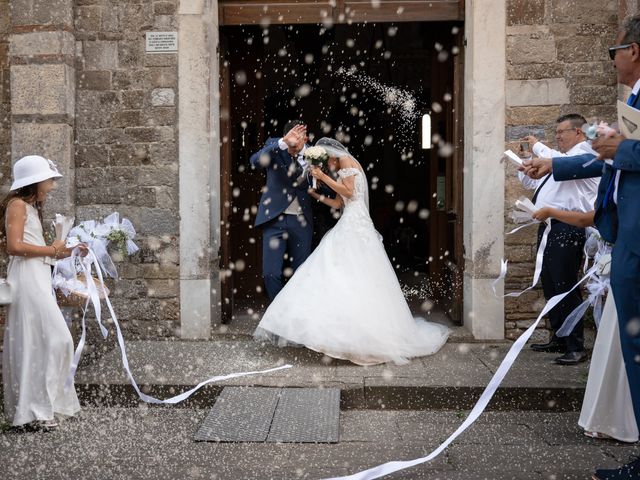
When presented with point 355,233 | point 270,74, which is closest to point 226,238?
point 355,233

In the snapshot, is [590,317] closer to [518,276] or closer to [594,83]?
[518,276]

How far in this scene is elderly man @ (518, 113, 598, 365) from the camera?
20.4 ft

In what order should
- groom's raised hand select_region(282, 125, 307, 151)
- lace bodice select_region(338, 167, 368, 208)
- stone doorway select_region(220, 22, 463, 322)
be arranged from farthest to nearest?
stone doorway select_region(220, 22, 463, 322) → groom's raised hand select_region(282, 125, 307, 151) → lace bodice select_region(338, 167, 368, 208)

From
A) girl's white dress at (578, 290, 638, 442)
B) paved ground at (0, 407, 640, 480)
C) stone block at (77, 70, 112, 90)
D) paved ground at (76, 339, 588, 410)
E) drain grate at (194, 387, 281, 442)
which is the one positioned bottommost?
paved ground at (0, 407, 640, 480)

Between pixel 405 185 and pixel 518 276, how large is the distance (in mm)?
9118

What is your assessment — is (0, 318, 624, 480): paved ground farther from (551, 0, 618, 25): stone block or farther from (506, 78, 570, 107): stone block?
(551, 0, 618, 25): stone block

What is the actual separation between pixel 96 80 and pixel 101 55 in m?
0.24

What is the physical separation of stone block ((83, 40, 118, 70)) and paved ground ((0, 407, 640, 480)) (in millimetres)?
3595

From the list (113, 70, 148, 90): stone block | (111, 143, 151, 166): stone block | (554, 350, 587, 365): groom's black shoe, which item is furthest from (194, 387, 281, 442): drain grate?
(113, 70, 148, 90): stone block

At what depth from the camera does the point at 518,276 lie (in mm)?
7191

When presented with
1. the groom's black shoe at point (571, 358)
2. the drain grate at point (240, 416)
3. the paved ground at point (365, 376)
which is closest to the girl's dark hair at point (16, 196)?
the paved ground at point (365, 376)

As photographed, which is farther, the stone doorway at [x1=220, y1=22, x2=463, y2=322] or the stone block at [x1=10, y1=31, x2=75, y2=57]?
the stone doorway at [x1=220, y1=22, x2=463, y2=322]

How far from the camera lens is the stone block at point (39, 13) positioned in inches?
283

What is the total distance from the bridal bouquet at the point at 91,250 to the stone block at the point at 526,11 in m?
3.96
